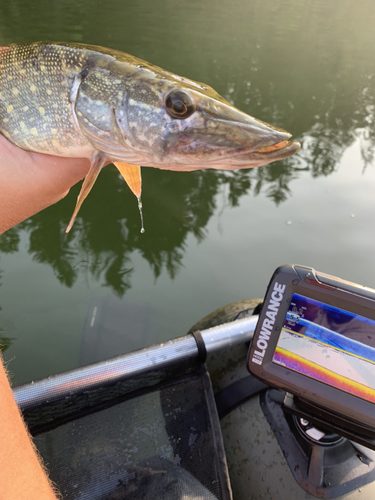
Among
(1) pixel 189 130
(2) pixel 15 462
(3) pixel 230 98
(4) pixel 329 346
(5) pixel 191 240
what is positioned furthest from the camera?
(3) pixel 230 98

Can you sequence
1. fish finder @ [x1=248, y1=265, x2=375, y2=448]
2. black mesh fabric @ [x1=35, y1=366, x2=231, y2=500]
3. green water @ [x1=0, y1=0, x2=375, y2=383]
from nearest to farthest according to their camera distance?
fish finder @ [x1=248, y1=265, x2=375, y2=448]
black mesh fabric @ [x1=35, y1=366, x2=231, y2=500]
green water @ [x1=0, y1=0, x2=375, y2=383]

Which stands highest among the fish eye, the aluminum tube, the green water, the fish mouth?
the fish eye

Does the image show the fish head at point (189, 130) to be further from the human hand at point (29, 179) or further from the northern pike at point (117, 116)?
the human hand at point (29, 179)

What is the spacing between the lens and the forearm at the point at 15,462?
2.25ft

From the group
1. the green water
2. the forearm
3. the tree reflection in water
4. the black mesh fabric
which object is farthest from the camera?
the tree reflection in water

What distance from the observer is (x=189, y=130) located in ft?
4.03

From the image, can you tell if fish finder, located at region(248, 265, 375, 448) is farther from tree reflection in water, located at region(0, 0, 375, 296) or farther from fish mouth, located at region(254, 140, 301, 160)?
tree reflection in water, located at region(0, 0, 375, 296)

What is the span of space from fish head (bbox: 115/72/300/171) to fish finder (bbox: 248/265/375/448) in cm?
33

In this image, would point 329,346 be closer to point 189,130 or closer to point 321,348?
point 321,348

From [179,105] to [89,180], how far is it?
0.33 metres

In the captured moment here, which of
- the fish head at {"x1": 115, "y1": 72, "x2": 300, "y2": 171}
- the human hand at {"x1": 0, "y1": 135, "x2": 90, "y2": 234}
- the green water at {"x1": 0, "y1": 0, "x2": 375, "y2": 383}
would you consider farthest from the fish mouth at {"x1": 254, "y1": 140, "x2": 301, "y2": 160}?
the green water at {"x1": 0, "y1": 0, "x2": 375, "y2": 383}

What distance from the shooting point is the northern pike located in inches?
47.6

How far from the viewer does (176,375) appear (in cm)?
146

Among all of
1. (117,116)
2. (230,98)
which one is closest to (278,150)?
(117,116)
